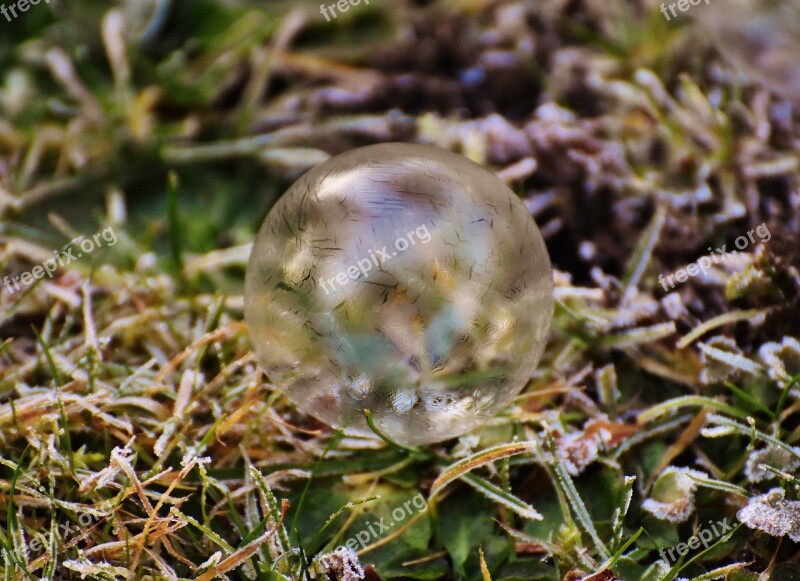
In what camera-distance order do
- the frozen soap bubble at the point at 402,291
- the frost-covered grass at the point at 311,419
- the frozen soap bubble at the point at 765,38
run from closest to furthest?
the frozen soap bubble at the point at 402,291 → the frost-covered grass at the point at 311,419 → the frozen soap bubble at the point at 765,38

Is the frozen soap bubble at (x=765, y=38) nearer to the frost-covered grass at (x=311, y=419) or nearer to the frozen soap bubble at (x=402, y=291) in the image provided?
the frost-covered grass at (x=311, y=419)

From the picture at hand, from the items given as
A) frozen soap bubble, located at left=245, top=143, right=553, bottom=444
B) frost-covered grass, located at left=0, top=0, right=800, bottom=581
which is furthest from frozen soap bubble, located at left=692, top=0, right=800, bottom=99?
frozen soap bubble, located at left=245, top=143, right=553, bottom=444

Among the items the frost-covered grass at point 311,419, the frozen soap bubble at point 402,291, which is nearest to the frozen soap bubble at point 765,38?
the frost-covered grass at point 311,419

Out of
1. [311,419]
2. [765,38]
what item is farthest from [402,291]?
[765,38]

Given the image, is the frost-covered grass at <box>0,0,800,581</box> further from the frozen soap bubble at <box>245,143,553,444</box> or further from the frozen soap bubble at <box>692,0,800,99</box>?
the frozen soap bubble at <box>245,143,553,444</box>

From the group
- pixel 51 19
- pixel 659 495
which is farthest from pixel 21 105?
pixel 659 495

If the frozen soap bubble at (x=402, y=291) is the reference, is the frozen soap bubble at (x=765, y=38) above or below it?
below
